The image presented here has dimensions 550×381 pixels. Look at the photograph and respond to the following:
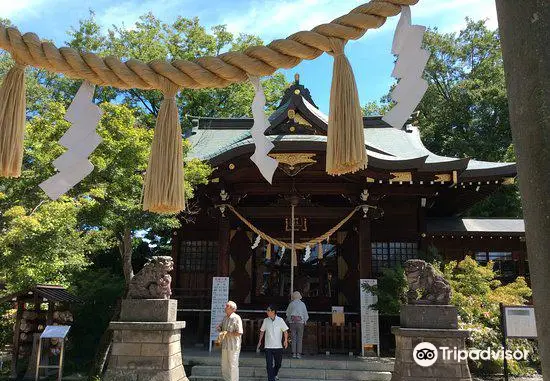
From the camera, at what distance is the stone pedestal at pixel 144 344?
687 centimetres

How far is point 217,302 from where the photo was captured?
10344mm

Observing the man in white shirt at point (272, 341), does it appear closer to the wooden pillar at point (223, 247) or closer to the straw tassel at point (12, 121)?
the wooden pillar at point (223, 247)

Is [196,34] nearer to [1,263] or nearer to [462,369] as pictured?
[1,263]

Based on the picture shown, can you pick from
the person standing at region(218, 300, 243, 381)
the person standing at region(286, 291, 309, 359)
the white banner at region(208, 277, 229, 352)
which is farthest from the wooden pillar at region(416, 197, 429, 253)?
the person standing at region(218, 300, 243, 381)

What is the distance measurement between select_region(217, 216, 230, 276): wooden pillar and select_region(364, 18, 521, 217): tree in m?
10.9

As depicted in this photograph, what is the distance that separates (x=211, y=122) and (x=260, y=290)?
6.82 meters

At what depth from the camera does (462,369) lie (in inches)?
253

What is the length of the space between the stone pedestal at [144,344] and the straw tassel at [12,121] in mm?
5563

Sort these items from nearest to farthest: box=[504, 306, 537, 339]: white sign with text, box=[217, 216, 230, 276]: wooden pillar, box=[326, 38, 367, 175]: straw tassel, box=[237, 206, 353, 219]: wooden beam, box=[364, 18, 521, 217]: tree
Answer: box=[326, 38, 367, 175]: straw tassel < box=[504, 306, 537, 339]: white sign with text < box=[217, 216, 230, 276]: wooden pillar < box=[237, 206, 353, 219]: wooden beam < box=[364, 18, 521, 217]: tree

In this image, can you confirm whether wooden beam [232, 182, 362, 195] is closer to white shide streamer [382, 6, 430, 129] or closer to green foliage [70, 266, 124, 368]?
green foliage [70, 266, 124, 368]

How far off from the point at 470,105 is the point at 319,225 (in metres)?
14.0

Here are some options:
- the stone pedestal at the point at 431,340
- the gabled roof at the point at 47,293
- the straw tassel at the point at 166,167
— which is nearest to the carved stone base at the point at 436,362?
the stone pedestal at the point at 431,340

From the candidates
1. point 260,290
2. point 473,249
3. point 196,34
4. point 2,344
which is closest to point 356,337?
point 260,290

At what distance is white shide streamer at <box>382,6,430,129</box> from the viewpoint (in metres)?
1.92
